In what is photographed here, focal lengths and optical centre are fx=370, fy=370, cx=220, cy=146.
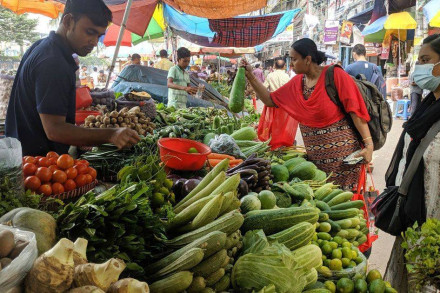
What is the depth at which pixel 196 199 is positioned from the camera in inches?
76.7

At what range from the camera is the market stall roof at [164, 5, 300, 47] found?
9594 millimetres

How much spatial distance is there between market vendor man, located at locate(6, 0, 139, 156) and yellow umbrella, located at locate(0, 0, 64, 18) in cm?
730

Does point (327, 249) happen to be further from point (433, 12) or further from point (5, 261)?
point (433, 12)

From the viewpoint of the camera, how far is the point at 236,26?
9789mm

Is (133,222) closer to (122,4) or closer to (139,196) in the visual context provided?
(139,196)

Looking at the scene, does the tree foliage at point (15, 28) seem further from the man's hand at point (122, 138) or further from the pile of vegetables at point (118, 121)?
the man's hand at point (122, 138)

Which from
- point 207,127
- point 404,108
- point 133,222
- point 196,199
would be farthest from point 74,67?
point 404,108

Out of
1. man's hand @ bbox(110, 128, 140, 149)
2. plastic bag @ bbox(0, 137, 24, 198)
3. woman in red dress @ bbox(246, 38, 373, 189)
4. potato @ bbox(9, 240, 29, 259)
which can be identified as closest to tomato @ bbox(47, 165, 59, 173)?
plastic bag @ bbox(0, 137, 24, 198)

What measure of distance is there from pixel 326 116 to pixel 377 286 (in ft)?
6.75

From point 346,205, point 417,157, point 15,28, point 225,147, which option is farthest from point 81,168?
point 15,28

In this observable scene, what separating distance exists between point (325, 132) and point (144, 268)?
9.48ft

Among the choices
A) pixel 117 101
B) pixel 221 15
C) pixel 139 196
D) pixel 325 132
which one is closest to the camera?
pixel 139 196

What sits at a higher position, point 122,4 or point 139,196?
point 122,4

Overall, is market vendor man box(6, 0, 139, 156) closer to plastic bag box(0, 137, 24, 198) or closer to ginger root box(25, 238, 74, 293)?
plastic bag box(0, 137, 24, 198)
